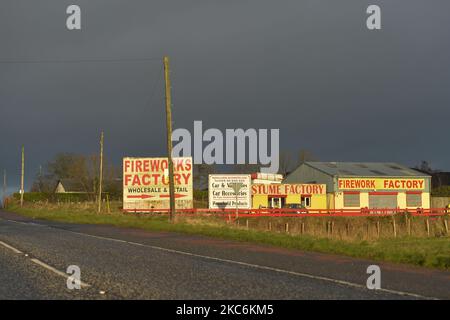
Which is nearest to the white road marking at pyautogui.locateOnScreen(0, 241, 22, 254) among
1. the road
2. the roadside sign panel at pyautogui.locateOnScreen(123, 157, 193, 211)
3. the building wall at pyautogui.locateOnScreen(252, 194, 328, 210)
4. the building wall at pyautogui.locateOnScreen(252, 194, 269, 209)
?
the road

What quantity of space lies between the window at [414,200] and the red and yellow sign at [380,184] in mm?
870

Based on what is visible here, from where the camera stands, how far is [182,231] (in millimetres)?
26859

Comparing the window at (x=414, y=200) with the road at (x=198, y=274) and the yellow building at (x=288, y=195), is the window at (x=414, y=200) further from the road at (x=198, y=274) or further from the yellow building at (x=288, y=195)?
the road at (x=198, y=274)

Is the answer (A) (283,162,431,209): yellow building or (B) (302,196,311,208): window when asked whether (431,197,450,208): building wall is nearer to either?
(A) (283,162,431,209): yellow building

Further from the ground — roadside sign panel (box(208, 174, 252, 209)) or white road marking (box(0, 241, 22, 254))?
roadside sign panel (box(208, 174, 252, 209))

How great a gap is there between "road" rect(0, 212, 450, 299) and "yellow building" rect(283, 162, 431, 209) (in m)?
52.1

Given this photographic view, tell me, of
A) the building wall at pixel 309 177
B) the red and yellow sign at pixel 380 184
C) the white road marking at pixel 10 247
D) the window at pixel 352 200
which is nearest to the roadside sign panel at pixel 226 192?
the building wall at pixel 309 177

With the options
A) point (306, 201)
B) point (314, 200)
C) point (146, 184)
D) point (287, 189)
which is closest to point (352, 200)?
point (314, 200)

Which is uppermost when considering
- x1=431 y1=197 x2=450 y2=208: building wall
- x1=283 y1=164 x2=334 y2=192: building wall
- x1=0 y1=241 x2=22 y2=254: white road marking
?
x1=283 y1=164 x2=334 y2=192: building wall

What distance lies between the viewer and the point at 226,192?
5366cm

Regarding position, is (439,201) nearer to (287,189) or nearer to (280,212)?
(287,189)

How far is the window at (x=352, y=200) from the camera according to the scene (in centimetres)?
6938

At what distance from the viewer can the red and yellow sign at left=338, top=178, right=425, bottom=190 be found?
69.4 metres
